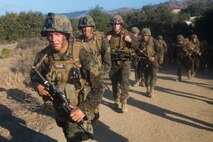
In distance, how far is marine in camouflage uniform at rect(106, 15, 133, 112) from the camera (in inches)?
330

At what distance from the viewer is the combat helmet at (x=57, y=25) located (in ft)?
14.2

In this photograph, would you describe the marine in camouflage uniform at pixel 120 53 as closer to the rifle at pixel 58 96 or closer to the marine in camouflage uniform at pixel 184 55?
the rifle at pixel 58 96

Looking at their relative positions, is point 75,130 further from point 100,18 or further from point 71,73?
point 100,18

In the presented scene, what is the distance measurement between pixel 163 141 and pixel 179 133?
0.52 metres

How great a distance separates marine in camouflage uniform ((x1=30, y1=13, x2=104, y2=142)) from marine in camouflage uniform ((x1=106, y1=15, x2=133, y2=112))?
12.7ft

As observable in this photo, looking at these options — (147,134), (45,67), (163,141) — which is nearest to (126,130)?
(147,134)

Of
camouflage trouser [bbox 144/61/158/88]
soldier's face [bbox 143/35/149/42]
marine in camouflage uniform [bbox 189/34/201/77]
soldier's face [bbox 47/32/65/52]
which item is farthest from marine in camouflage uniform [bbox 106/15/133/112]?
marine in camouflage uniform [bbox 189/34/201/77]

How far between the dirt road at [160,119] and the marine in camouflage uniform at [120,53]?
660mm

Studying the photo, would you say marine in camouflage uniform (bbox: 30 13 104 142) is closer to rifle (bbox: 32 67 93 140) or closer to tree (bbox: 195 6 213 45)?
rifle (bbox: 32 67 93 140)

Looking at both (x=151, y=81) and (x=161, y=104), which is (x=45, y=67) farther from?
(x=151, y=81)

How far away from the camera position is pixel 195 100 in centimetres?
1005

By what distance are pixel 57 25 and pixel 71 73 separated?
0.58 meters

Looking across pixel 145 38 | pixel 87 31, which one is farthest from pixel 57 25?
pixel 145 38

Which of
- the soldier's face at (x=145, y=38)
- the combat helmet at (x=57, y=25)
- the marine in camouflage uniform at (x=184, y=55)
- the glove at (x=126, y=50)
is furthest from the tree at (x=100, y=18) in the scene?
the combat helmet at (x=57, y=25)
